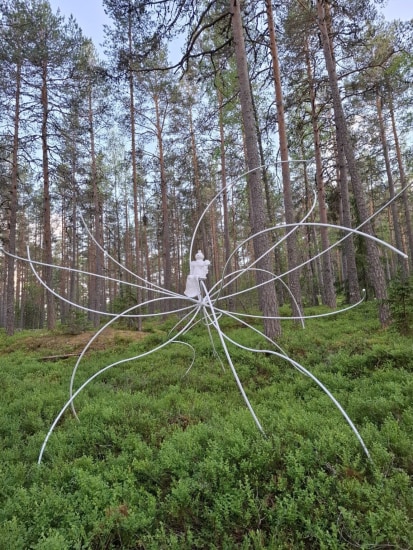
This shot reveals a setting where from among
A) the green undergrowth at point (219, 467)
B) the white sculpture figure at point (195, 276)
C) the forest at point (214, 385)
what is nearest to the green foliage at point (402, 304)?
the forest at point (214, 385)

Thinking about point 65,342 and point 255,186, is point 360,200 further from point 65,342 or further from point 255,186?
point 65,342

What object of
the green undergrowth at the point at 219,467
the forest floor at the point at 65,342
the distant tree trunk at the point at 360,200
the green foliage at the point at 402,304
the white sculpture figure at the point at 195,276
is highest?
the distant tree trunk at the point at 360,200

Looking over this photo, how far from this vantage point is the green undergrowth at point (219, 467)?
2.05m

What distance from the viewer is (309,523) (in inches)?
78.1

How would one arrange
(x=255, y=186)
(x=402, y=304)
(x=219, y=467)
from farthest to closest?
(x=255, y=186)
(x=402, y=304)
(x=219, y=467)

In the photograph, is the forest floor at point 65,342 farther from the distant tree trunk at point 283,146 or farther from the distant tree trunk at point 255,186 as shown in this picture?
the distant tree trunk at point 283,146

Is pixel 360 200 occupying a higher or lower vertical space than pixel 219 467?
higher

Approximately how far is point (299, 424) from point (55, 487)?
7.31 feet

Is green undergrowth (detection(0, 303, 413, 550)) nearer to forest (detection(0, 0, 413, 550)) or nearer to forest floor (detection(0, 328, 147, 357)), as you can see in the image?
forest (detection(0, 0, 413, 550))

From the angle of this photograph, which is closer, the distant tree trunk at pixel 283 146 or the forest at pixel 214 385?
the forest at pixel 214 385

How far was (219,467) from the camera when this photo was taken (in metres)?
2.50

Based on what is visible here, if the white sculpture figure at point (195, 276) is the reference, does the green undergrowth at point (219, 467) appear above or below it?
below

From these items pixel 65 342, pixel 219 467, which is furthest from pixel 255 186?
pixel 65 342

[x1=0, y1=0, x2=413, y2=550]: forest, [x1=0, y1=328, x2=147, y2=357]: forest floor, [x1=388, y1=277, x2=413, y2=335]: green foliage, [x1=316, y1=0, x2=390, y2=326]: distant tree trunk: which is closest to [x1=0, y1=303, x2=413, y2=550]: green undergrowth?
[x1=0, y1=0, x2=413, y2=550]: forest
